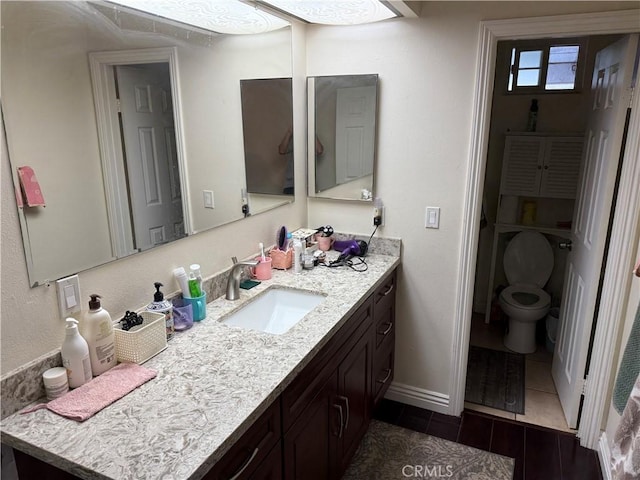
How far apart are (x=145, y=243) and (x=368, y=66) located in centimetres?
147

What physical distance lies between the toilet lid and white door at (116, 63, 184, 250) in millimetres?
2823

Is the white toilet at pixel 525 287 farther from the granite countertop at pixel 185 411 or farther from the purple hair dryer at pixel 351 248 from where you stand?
the granite countertop at pixel 185 411

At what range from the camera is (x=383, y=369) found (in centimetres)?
249

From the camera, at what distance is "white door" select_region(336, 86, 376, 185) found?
7.82 feet

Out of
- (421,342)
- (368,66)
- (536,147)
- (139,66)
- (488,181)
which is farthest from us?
(488,181)

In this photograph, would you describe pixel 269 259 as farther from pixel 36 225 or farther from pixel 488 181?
pixel 488 181

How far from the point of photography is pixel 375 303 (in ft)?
7.22

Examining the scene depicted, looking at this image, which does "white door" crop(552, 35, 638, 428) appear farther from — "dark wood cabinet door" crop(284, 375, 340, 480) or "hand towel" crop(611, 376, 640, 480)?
"dark wood cabinet door" crop(284, 375, 340, 480)

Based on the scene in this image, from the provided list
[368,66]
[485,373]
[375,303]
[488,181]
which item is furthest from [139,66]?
[488,181]

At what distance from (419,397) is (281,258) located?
1.22 metres

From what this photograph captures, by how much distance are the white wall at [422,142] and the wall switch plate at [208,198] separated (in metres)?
0.88

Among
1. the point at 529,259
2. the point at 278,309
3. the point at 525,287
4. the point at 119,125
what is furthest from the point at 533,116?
the point at 119,125

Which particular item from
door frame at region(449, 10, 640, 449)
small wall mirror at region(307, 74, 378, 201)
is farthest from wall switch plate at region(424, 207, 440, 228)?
small wall mirror at region(307, 74, 378, 201)

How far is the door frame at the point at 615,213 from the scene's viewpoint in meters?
1.95
